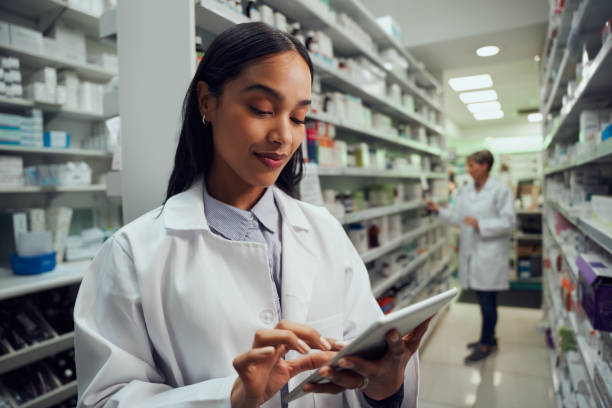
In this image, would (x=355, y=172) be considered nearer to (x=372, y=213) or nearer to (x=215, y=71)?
Result: (x=372, y=213)

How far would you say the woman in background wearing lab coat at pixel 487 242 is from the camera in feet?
12.7

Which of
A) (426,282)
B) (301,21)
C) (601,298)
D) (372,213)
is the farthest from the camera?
(426,282)

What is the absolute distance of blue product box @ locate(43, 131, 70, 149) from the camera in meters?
3.82

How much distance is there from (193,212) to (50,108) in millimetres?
3703

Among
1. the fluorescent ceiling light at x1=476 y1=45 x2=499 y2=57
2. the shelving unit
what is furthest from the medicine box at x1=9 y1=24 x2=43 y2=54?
the fluorescent ceiling light at x1=476 y1=45 x2=499 y2=57

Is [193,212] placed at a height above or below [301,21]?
below

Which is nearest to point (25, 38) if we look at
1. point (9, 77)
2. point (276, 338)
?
point (9, 77)

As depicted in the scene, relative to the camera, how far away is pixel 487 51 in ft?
15.8

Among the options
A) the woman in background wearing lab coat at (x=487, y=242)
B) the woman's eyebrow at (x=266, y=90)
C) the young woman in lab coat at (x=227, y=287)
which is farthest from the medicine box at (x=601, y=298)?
the woman in background wearing lab coat at (x=487, y=242)

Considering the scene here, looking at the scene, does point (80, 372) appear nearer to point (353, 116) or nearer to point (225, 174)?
point (225, 174)

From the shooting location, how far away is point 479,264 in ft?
13.0

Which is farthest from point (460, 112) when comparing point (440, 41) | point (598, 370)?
point (598, 370)

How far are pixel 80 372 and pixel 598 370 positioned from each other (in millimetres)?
1713

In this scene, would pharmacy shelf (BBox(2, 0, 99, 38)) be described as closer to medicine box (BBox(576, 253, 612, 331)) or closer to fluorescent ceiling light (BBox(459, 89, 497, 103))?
medicine box (BBox(576, 253, 612, 331))
